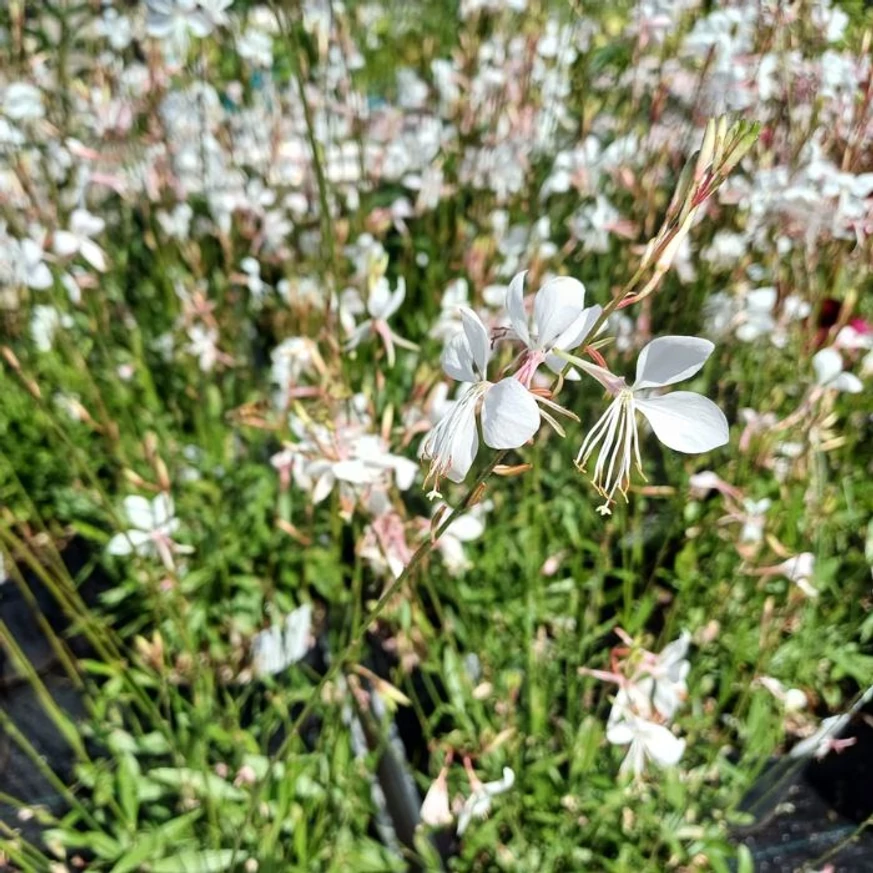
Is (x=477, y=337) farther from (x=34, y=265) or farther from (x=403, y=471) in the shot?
(x=34, y=265)

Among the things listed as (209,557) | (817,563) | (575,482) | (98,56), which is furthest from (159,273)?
(817,563)

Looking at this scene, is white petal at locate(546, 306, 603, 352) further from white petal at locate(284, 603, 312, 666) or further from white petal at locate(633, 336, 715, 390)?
white petal at locate(284, 603, 312, 666)

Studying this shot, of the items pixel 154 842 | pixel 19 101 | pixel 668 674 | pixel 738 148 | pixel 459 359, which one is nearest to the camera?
pixel 738 148

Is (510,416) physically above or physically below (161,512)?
above

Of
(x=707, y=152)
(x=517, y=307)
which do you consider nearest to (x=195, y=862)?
(x=517, y=307)

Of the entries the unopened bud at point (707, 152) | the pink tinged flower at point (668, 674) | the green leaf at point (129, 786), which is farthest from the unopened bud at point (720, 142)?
the green leaf at point (129, 786)

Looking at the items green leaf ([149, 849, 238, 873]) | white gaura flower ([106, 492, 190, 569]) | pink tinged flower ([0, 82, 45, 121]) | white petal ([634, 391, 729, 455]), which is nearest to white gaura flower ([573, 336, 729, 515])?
white petal ([634, 391, 729, 455])

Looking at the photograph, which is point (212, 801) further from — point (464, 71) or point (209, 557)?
point (464, 71)
